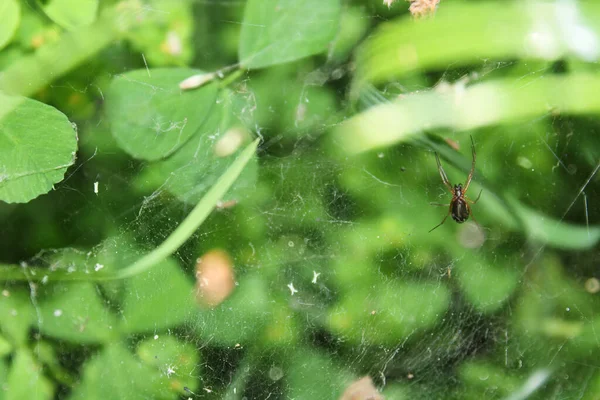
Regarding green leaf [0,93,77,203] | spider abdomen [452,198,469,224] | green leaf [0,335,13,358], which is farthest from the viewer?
spider abdomen [452,198,469,224]

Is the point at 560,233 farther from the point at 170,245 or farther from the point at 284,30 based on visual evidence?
the point at 170,245

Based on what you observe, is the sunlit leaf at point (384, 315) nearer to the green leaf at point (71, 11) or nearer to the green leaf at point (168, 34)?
the green leaf at point (168, 34)

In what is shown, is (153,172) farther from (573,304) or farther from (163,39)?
(573,304)

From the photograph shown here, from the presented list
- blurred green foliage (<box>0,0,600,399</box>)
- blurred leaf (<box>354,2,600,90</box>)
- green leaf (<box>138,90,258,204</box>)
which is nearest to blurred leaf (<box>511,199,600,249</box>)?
blurred green foliage (<box>0,0,600,399</box>)

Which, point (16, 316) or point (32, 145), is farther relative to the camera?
point (16, 316)

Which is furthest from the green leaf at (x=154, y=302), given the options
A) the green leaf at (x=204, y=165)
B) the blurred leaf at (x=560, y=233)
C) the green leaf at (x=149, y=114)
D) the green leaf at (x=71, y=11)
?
the blurred leaf at (x=560, y=233)

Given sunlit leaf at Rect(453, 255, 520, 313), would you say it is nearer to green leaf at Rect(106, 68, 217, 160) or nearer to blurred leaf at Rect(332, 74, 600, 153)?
blurred leaf at Rect(332, 74, 600, 153)

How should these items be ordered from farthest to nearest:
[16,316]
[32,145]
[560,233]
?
[560,233] < [16,316] < [32,145]

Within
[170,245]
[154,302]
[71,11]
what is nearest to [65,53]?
[71,11]
